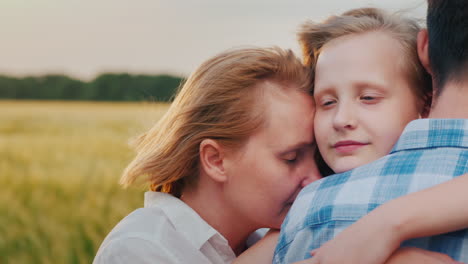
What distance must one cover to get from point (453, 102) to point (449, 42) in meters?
0.16

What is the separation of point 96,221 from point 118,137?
10.7 feet

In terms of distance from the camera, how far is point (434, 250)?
4.17 ft

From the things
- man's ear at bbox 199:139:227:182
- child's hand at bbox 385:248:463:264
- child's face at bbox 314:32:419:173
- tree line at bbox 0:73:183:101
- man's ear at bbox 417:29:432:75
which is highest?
man's ear at bbox 417:29:432:75

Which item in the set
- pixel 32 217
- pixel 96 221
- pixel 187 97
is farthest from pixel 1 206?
pixel 187 97

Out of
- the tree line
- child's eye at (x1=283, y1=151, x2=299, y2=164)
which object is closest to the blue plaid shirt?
child's eye at (x1=283, y1=151, x2=299, y2=164)

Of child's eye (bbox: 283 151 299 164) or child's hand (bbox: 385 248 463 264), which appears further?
child's eye (bbox: 283 151 299 164)

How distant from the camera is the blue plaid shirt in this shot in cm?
127

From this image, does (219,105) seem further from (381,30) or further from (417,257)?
(417,257)

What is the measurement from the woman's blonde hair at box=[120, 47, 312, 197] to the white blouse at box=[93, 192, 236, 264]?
130 mm

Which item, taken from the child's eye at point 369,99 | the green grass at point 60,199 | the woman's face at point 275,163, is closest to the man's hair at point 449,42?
the child's eye at point 369,99

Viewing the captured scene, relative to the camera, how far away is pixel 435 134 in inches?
53.0

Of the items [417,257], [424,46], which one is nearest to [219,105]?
[424,46]

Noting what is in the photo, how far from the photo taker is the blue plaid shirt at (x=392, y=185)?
127cm

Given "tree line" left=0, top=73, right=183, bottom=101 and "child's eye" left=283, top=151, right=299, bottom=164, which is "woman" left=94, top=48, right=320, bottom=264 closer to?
"child's eye" left=283, top=151, right=299, bottom=164
